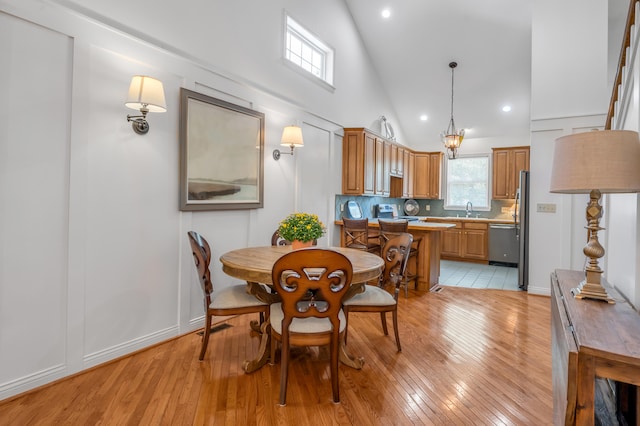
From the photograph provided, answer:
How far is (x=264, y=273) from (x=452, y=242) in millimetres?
5848

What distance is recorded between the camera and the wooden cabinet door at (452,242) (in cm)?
696

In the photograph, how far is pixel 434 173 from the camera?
766cm

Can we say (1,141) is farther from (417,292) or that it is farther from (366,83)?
(366,83)

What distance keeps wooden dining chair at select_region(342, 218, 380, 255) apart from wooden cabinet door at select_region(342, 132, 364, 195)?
933 mm

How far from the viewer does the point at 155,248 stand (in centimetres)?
274

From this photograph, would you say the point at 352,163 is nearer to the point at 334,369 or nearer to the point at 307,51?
the point at 307,51

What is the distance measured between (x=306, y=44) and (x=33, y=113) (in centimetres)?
355

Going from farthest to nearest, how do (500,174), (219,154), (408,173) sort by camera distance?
1. (408,173)
2. (500,174)
3. (219,154)

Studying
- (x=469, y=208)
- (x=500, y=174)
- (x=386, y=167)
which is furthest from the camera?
(x=469, y=208)

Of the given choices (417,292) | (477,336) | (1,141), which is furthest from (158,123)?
(417,292)

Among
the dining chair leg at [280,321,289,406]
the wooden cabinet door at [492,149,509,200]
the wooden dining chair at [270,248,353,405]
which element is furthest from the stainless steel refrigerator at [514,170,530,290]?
the dining chair leg at [280,321,289,406]

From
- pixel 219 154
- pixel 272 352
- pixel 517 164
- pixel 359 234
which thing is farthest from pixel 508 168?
pixel 272 352

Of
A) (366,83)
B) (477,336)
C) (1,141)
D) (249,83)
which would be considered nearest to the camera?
(1,141)

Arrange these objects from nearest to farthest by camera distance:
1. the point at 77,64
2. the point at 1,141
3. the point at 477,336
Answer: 1. the point at 1,141
2. the point at 77,64
3. the point at 477,336
